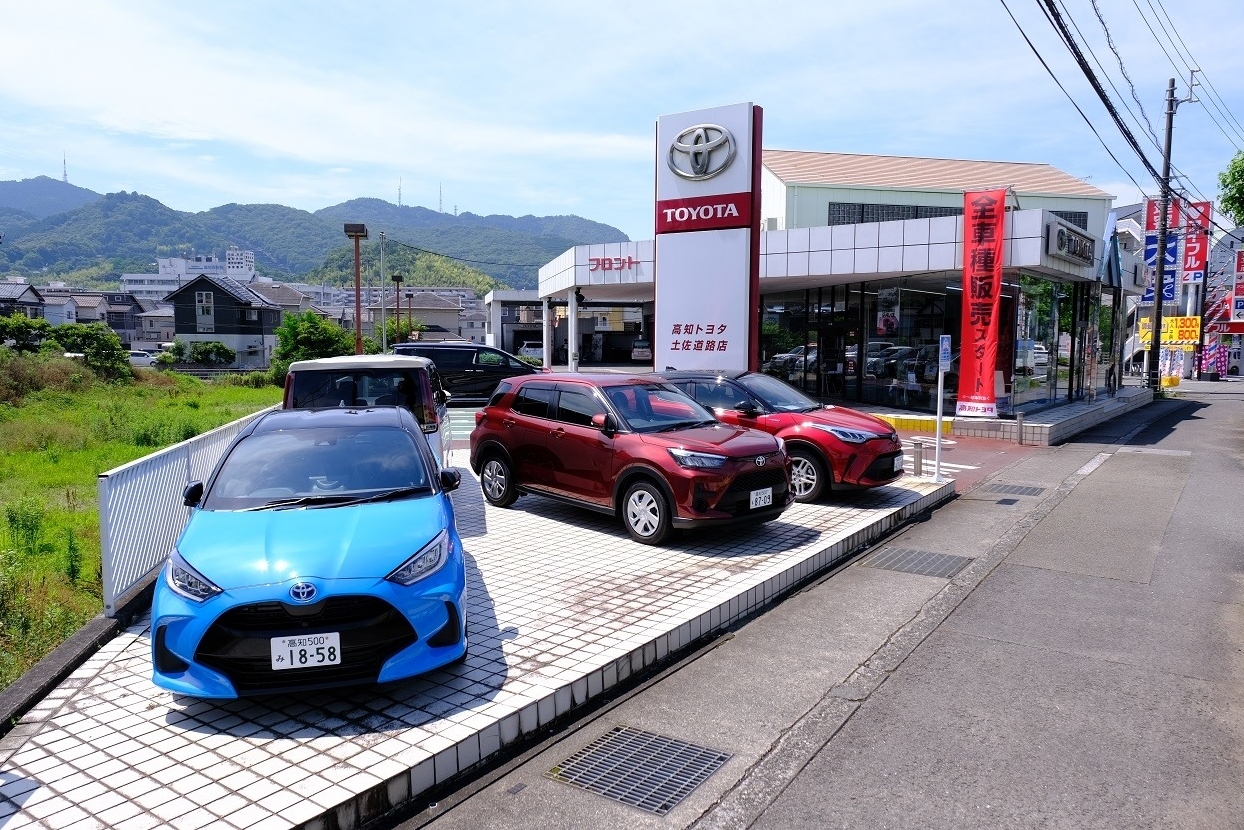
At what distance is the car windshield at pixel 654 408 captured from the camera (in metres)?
8.27

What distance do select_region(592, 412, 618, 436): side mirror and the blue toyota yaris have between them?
293cm

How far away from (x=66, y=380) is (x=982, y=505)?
25550 millimetres

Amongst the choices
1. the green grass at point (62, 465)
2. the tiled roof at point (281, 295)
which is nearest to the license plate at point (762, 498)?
the green grass at point (62, 465)

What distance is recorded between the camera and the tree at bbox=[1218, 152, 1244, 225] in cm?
3616

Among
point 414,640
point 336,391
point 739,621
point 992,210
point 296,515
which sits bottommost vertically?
point 739,621

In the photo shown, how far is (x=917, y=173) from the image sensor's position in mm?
34656

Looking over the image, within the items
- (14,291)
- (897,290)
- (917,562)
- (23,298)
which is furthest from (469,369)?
(14,291)

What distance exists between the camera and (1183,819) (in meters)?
3.56

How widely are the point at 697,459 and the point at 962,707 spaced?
3320 millimetres

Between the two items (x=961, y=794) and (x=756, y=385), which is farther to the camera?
(x=756, y=385)

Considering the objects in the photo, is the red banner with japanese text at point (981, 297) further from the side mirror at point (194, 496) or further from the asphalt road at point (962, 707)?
the side mirror at point (194, 496)

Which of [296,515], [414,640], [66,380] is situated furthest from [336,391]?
[66,380]

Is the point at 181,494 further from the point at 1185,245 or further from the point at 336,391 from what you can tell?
the point at 1185,245

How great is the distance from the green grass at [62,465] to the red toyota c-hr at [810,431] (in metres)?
6.35
